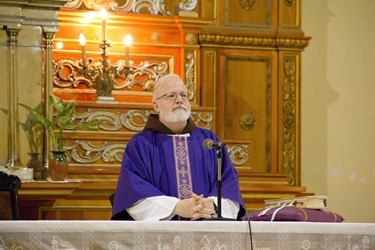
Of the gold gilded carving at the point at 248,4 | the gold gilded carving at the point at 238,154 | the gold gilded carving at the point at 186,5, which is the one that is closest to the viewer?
the gold gilded carving at the point at 238,154

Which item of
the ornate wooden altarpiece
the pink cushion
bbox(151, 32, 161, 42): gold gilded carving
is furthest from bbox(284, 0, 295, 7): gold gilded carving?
the pink cushion

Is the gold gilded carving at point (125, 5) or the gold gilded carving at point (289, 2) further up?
the gold gilded carving at point (289, 2)

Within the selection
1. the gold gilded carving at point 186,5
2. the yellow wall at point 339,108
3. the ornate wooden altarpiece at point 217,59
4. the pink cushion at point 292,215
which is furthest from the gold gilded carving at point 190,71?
the pink cushion at point 292,215

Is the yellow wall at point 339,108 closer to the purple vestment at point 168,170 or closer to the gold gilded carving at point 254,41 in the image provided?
the gold gilded carving at point 254,41

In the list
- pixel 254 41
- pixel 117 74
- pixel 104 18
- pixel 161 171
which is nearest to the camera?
pixel 161 171

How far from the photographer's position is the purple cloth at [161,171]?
5793 millimetres

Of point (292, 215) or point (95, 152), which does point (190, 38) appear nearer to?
point (95, 152)

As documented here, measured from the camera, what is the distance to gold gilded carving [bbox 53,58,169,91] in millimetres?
9227

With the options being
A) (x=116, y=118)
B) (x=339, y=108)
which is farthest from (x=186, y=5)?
(x=339, y=108)

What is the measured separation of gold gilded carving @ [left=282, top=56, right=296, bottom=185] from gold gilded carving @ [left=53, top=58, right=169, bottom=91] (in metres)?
1.17

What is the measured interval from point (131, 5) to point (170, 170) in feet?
12.0

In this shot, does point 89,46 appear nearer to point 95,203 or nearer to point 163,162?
point 95,203

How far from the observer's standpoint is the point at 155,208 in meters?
5.69

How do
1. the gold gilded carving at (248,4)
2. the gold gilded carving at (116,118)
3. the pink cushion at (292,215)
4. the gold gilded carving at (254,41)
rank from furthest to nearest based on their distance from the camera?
the gold gilded carving at (248,4) → the gold gilded carving at (254,41) → the gold gilded carving at (116,118) → the pink cushion at (292,215)
